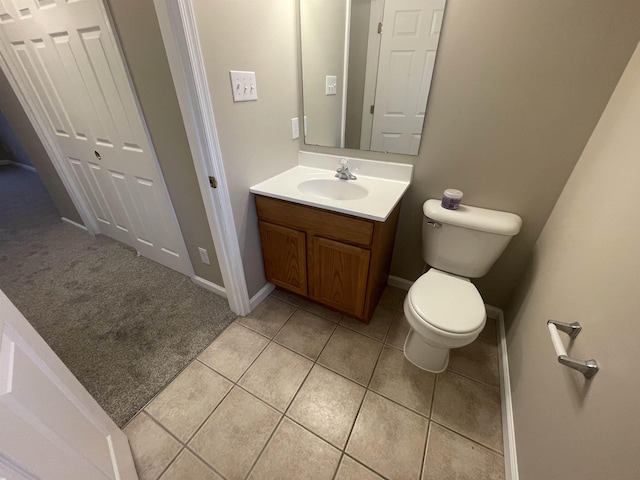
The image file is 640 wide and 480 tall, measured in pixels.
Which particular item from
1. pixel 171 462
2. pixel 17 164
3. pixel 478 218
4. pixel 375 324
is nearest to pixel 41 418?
pixel 171 462

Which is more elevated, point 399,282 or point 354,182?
point 354,182

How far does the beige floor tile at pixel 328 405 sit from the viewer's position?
1.10 metres

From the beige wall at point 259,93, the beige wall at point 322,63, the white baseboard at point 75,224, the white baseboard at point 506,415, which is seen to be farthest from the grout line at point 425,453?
the white baseboard at point 75,224

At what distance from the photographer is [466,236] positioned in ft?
4.20

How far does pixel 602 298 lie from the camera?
711 mm

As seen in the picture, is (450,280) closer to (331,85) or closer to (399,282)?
(399,282)

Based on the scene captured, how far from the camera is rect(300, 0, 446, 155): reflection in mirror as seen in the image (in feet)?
3.96

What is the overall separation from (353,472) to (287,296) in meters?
1.02

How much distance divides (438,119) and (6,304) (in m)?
1.69

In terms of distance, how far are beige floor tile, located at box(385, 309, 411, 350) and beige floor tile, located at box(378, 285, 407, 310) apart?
3.2 inches

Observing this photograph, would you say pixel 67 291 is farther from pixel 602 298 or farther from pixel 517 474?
pixel 602 298

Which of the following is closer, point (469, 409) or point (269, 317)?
point (469, 409)

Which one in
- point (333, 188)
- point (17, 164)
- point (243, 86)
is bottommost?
point (17, 164)

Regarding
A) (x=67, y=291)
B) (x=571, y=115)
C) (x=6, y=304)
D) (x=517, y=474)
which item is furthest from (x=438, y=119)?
(x=67, y=291)
